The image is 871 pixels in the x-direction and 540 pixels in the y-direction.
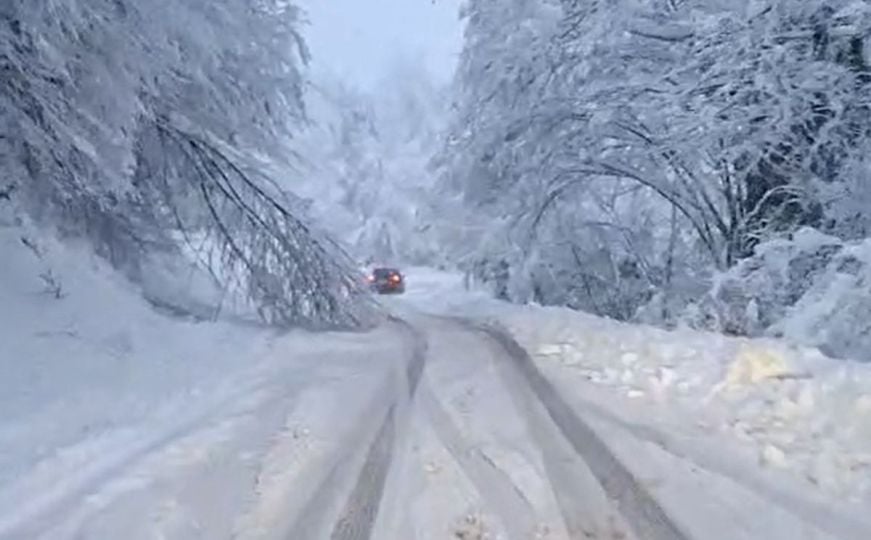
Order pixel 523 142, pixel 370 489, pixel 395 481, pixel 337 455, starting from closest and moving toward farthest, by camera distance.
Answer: pixel 370 489 < pixel 395 481 < pixel 337 455 < pixel 523 142

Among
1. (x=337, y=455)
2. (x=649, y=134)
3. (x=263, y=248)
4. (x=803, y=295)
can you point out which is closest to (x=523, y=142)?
(x=649, y=134)

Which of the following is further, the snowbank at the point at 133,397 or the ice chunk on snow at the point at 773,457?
the ice chunk on snow at the point at 773,457

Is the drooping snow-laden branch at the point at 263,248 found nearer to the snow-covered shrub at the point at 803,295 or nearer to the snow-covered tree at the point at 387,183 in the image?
the snow-covered shrub at the point at 803,295

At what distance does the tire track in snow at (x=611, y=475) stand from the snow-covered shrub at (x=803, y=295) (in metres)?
2.75

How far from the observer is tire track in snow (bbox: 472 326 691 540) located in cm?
502

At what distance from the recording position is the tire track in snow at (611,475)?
5.02 meters

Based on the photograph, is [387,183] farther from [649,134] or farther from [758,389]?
[758,389]

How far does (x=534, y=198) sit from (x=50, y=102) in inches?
482

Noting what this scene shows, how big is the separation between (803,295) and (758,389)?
3.28 meters

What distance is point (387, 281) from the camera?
43562mm

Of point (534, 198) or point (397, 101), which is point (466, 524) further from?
point (397, 101)

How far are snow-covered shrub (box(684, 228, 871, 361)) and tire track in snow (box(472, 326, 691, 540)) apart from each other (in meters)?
2.75

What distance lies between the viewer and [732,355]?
9.91 meters

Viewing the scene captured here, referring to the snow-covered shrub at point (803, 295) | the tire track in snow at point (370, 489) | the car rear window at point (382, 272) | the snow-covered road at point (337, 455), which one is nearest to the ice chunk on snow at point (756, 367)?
the snow-covered shrub at point (803, 295)
